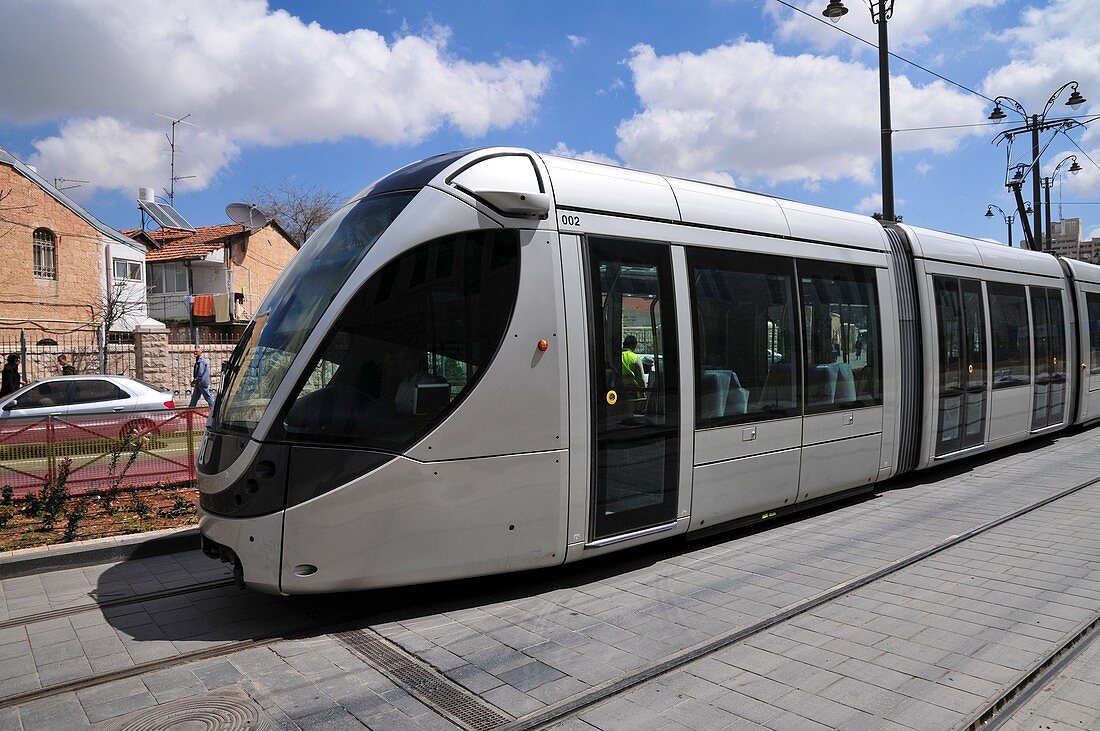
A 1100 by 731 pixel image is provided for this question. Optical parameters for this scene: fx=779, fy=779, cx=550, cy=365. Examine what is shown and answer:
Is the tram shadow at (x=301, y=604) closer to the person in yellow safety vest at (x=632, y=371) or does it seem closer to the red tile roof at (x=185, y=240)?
the person in yellow safety vest at (x=632, y=371)

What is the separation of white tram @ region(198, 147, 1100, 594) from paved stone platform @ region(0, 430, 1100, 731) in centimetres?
46

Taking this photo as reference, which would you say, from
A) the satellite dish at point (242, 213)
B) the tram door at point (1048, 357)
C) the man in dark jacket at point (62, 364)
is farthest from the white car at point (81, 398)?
the satellite dish at point (242, 213)

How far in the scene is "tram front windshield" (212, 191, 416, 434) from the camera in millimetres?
5312

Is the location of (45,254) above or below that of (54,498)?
above

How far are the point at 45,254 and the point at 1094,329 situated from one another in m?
36.5

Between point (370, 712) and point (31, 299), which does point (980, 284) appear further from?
point (31, 299)

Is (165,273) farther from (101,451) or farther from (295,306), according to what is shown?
(295,306)

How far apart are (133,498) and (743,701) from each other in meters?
7.72

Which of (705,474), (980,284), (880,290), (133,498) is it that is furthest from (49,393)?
(980,284)

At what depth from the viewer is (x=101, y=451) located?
9.88 m

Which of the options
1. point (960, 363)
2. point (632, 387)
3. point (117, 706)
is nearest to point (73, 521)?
point (117, 706)

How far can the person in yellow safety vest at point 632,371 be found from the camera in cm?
609

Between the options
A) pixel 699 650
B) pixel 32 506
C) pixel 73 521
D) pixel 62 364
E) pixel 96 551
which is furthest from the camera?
pixel 62 364

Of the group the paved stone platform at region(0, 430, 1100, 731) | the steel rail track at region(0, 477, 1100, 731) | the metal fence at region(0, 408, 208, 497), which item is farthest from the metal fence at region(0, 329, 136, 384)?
the steel rail track at region(0, 477, 1100, 731)
